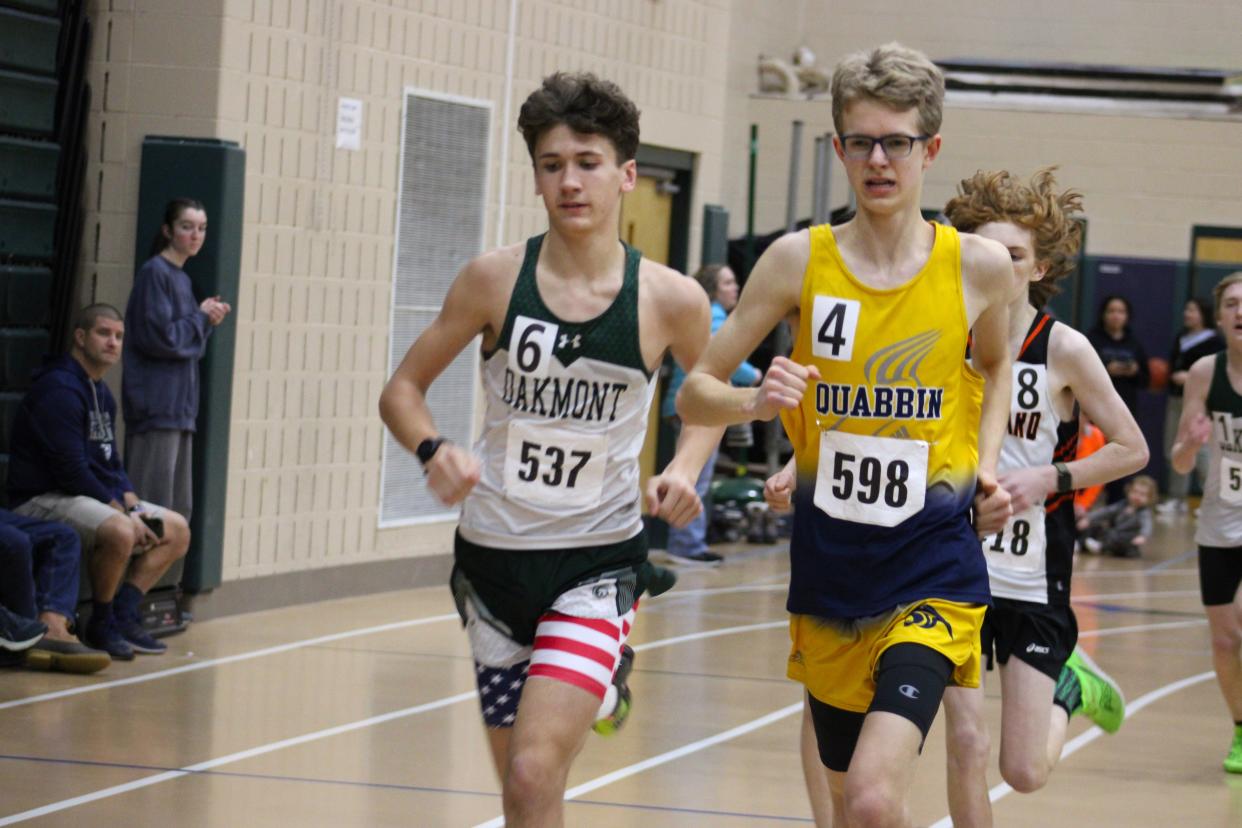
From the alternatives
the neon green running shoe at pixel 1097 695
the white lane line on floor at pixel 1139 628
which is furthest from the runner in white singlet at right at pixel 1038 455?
the white lane line on floor at pixel 1139 628

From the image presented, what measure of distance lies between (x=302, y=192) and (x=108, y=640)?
2.95 meters

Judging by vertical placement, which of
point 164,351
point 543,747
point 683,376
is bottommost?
point 543,747

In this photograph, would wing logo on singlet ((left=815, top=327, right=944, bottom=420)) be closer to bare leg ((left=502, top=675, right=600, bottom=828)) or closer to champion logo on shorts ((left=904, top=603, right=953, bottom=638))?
champion logo on shorts ((left=904, top=603, right=953, bottom=638))

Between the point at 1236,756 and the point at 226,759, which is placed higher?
the point at 1236,756

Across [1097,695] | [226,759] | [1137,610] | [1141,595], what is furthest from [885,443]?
[1141,595]

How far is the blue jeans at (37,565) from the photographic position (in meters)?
8.39

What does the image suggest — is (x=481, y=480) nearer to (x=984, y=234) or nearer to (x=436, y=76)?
(x=984, y=234)

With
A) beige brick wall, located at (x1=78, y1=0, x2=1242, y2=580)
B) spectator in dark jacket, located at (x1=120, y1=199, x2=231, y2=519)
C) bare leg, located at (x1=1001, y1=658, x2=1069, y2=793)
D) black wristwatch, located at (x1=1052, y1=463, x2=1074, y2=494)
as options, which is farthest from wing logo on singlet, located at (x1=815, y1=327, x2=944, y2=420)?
beige brick wall, located at (x1=78, y1=0, x2=1242, y2=580)

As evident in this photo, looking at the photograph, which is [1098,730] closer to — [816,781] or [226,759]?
[226,759]

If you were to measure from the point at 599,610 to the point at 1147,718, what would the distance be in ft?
17.5

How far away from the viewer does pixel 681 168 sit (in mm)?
14625

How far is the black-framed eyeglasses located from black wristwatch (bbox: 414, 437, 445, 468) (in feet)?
3.82

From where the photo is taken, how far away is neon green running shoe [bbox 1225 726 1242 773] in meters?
7.92

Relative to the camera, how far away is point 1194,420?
324 inches
